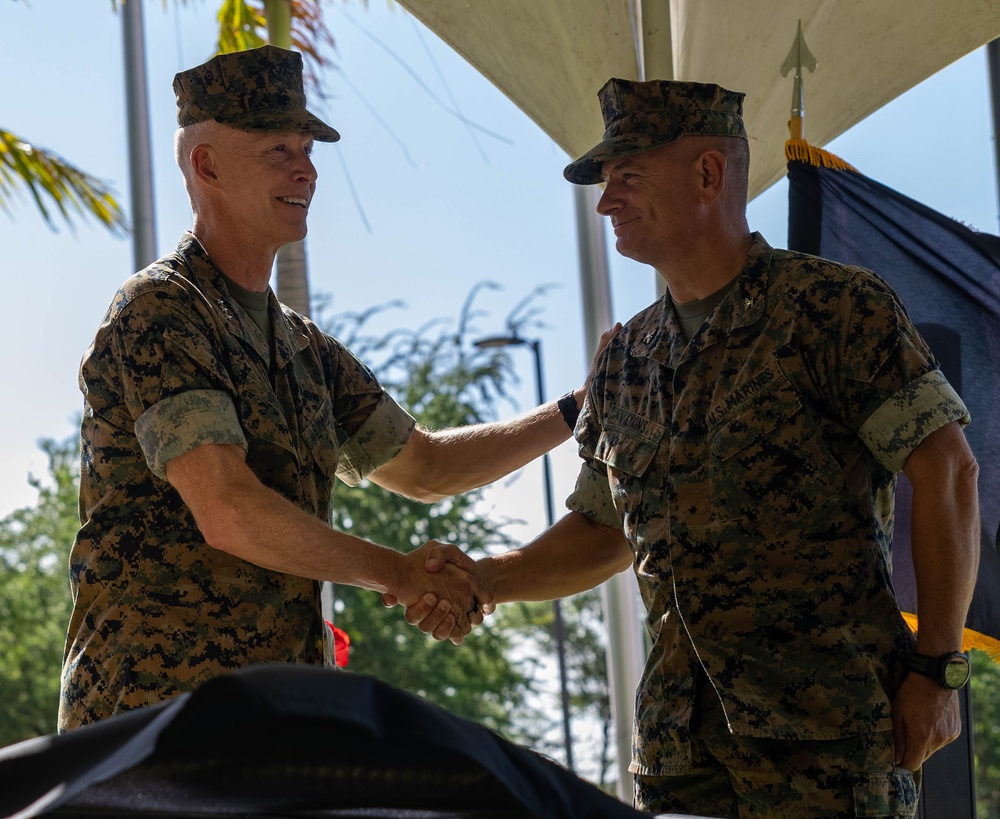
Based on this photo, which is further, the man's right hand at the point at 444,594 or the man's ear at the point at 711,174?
the man's right hand at the point at 444,594

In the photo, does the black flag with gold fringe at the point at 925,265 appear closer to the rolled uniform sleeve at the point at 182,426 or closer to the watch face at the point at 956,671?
the watch face at the point at 956,671

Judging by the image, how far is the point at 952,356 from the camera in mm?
3555

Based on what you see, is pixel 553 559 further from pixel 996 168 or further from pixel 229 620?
pixel 996 168

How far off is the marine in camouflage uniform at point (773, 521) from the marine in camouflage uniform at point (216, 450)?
0.72 meters

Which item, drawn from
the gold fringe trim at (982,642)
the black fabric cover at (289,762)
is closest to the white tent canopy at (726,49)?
the gold fringe trim at (982,642)

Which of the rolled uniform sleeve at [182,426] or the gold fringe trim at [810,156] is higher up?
the gold fringe trim at [810,156]

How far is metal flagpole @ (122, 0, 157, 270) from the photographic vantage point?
722cm

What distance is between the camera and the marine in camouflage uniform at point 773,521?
237cm

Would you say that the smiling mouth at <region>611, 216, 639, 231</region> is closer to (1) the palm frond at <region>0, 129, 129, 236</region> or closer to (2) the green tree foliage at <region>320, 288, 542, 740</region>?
(1) the palm frond at <region>0, 129, 129, 236</region>

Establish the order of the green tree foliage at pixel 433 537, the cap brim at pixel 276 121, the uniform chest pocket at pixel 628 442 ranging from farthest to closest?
the green tree foliage at pixel 433 537 → the cap brim at pixel 276 121 → the uniform chest pocket at pixel 628 442

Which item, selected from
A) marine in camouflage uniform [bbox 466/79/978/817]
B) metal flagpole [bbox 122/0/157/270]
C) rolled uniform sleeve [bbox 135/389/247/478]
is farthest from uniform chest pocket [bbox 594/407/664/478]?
metal flagpole [bbox 122/0/157/270]

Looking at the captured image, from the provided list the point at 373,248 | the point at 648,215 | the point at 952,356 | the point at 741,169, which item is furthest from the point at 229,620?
the point at 373,248

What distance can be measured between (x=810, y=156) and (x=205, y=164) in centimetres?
174

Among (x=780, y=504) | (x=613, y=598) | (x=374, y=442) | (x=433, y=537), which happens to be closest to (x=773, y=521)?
(x=780, y=504)
